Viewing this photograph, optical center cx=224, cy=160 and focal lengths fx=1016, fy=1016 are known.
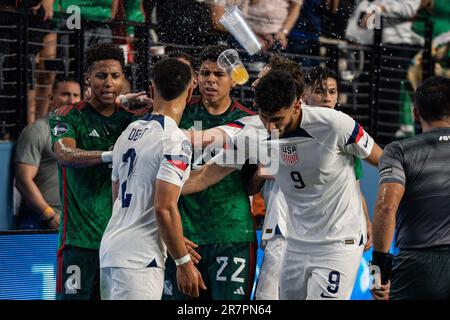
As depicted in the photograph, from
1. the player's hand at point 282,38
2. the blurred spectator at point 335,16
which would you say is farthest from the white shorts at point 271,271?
the blurred spectator at point 335,16

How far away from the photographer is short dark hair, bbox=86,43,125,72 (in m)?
7.64

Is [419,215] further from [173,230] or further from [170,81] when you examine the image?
[170,81]

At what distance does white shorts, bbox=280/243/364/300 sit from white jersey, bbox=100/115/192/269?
3.22ft

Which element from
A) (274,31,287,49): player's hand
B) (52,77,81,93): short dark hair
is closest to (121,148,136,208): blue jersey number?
(52,77,81,93): short dark hair

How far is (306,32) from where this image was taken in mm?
10539

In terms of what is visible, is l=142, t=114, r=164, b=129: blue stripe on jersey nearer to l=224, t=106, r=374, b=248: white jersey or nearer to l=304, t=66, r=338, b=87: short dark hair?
l=224, t=106, r=374, b=248: white jersey

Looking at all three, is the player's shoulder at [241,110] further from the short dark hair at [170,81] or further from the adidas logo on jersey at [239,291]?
the adidas logo on jersey at [239,291]

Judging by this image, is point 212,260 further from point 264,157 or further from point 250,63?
point 250,63

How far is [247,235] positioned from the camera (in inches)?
291

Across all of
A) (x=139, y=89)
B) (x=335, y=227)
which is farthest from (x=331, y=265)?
(x=139, y=89)

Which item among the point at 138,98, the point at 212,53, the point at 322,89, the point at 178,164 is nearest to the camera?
the point at 178,164

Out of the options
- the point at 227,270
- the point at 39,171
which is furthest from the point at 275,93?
the point at 39,171

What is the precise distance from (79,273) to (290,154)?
196cm

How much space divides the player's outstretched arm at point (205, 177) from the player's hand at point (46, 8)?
10.1 feet
